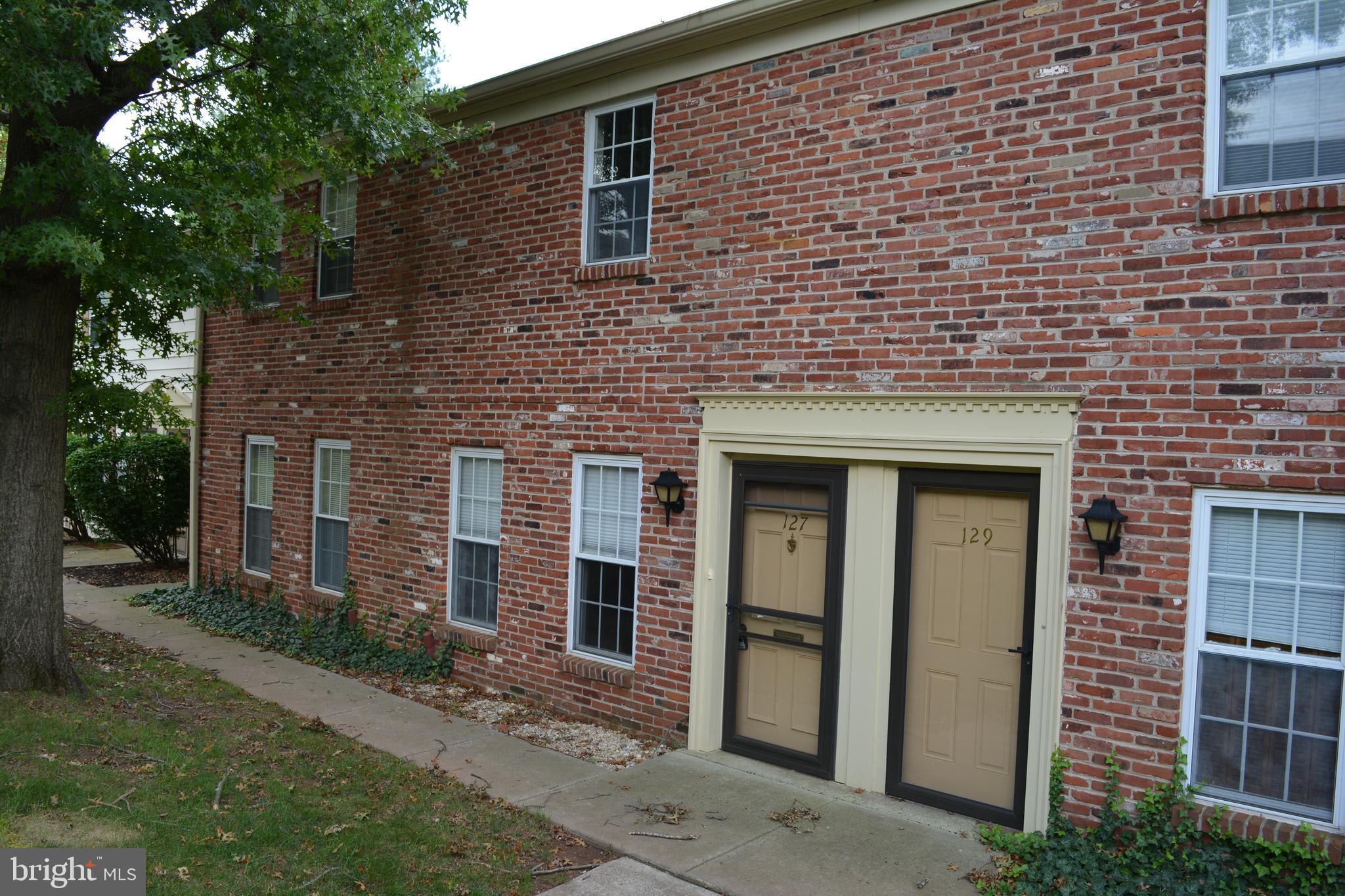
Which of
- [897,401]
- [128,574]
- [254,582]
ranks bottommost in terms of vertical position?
[128,574]

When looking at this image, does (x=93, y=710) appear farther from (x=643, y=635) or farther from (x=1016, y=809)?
(x=1016, y=809)

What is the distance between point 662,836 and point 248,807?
249cm

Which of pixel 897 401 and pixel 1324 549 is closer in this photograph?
pixel 1324 549

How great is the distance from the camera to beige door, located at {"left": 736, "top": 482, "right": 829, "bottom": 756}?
6.55 m

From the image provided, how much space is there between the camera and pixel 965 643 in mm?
5859

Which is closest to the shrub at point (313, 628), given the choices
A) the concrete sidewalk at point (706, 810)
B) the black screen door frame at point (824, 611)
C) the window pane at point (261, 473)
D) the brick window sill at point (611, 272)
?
the concrete sidewalk at point (706, 810)

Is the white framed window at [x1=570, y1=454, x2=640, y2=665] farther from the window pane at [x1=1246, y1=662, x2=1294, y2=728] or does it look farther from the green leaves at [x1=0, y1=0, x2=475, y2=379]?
the window pane at [x1=1246, y1=662, x2=1294, y2=728]

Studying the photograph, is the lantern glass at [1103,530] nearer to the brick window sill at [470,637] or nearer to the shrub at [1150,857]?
the shrub at [1150,857]

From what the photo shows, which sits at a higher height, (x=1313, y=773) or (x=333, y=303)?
(x=333, y=303)

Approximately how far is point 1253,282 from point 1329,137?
86 centimetres

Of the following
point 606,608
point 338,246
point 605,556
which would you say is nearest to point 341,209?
point 338,246

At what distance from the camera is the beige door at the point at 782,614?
21.5 feet

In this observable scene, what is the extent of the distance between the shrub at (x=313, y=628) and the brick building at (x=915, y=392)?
43 cm

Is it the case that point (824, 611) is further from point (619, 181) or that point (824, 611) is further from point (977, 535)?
point (619, 181)
